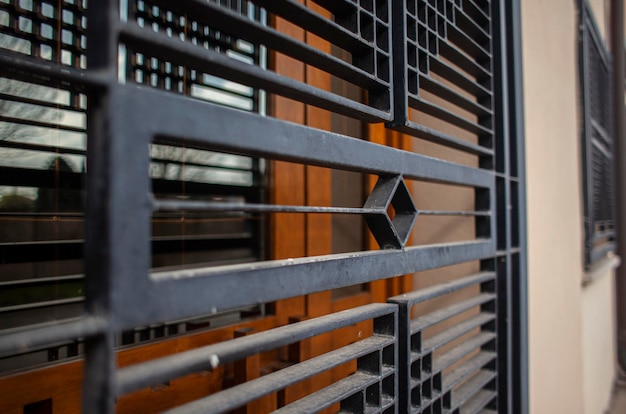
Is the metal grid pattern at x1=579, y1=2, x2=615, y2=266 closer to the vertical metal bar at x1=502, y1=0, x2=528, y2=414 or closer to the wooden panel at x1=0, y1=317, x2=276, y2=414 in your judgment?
the vertical metal bar at x1=502, y1=0, x2=528, y2=414

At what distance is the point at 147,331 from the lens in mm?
1205

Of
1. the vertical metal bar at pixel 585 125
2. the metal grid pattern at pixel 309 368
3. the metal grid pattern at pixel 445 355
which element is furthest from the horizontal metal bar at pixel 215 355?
the vertical metal bar at pixel 585 125

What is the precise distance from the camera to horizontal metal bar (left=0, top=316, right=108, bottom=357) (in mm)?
386

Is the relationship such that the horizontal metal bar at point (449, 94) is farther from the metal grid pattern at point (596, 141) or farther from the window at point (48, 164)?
the metal grid pattern at point (596, 141)

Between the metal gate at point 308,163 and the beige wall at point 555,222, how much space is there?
31cm

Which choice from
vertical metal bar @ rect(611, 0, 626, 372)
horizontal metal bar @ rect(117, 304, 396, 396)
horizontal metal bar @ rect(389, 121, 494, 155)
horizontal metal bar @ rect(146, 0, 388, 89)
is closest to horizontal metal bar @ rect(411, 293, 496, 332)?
horizontal metal bar @ rect(117, 304, 396, 396)

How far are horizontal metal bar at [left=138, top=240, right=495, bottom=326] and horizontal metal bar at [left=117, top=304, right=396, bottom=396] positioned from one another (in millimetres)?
25

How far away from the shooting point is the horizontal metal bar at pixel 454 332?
1.02m

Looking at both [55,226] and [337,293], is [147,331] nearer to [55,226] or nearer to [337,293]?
[55,226]

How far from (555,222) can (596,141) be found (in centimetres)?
186

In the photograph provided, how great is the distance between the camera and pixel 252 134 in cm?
60

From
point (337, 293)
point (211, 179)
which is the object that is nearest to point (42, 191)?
point (211, 179)

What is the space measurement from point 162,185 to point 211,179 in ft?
0.66

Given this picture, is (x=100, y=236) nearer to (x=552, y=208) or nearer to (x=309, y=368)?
(x=309, y=368)
